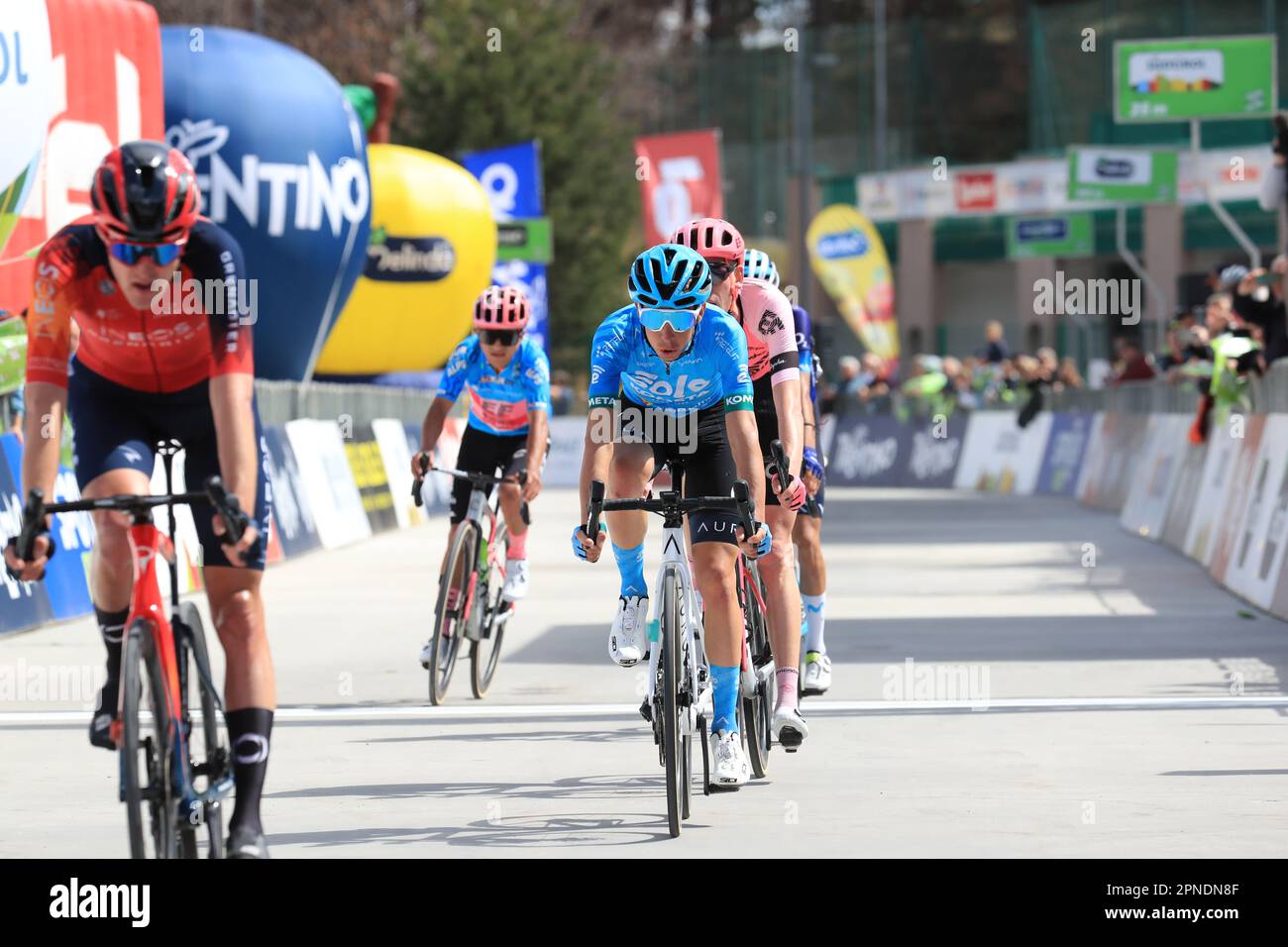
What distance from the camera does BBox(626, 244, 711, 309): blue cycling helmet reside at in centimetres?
774

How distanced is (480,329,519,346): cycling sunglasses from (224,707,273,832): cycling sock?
563 centimetres

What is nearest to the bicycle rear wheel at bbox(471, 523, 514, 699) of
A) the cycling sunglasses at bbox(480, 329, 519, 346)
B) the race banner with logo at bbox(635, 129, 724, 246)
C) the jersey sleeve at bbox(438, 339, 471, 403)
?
the jersey sleeve at bbox(438, 339, 471, 403)

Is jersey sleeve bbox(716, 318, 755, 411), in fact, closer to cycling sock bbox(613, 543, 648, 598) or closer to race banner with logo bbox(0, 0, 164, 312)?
cycling sock bbox(613, 543, 648, 598)

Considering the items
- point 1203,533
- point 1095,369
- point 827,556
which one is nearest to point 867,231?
point 1095,369

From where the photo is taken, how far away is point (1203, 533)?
18.4 m

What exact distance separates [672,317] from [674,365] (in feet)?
0.72

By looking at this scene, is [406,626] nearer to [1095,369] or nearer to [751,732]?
[751,732]

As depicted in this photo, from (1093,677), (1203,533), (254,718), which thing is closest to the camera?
(254,718)

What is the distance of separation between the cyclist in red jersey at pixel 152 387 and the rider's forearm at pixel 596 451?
1607 mm

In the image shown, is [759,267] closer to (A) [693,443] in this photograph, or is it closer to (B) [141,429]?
(A) [693,443]

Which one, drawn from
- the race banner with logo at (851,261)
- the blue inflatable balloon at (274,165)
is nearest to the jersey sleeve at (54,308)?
the blue inflatable balloon at (274,165)

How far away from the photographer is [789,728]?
8758 millimetres

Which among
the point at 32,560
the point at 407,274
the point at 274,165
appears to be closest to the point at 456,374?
the point at 32,560

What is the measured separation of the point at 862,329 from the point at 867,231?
2.26 meters
